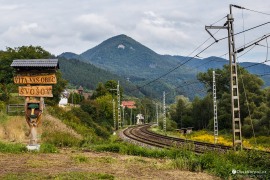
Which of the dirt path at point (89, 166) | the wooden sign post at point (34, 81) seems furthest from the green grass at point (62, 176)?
the wooden sign post at point (34, 81)

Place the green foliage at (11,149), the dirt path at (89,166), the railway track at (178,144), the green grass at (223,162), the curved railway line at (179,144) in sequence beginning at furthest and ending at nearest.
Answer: the curved railway line at (179,144)
the railway track at (178,144)
the green foliage at (11,149)
the green grass at (223,162)
the dirt path at (89,166)

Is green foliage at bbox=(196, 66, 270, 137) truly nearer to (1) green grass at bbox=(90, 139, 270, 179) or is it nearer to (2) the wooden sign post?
(1) green grass at bbox=(90, 139, 270, 179)

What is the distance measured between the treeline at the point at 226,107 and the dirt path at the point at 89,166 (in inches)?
1273

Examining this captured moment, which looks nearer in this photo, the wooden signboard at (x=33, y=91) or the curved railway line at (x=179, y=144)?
the curved railway line at (x=179, y=144)

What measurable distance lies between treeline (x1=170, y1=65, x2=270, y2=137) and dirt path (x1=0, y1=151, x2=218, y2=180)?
32.3 m

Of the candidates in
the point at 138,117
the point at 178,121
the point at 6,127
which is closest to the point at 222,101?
the point at 178,121

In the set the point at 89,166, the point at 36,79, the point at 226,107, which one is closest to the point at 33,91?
the point at 36,79

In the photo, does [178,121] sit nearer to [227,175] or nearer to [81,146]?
[81,146]

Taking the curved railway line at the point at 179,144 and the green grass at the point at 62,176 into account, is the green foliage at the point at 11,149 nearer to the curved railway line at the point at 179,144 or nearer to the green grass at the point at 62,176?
the green grass at the point at 62,176

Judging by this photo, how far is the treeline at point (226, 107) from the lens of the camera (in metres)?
44.4

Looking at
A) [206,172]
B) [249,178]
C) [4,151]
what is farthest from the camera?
[4,151]

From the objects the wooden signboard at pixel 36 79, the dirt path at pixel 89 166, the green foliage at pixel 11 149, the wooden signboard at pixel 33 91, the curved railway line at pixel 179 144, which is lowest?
the curved railway line at pixel 179 144

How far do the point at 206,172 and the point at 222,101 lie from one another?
48629mm

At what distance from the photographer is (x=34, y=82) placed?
1644 centimetres
